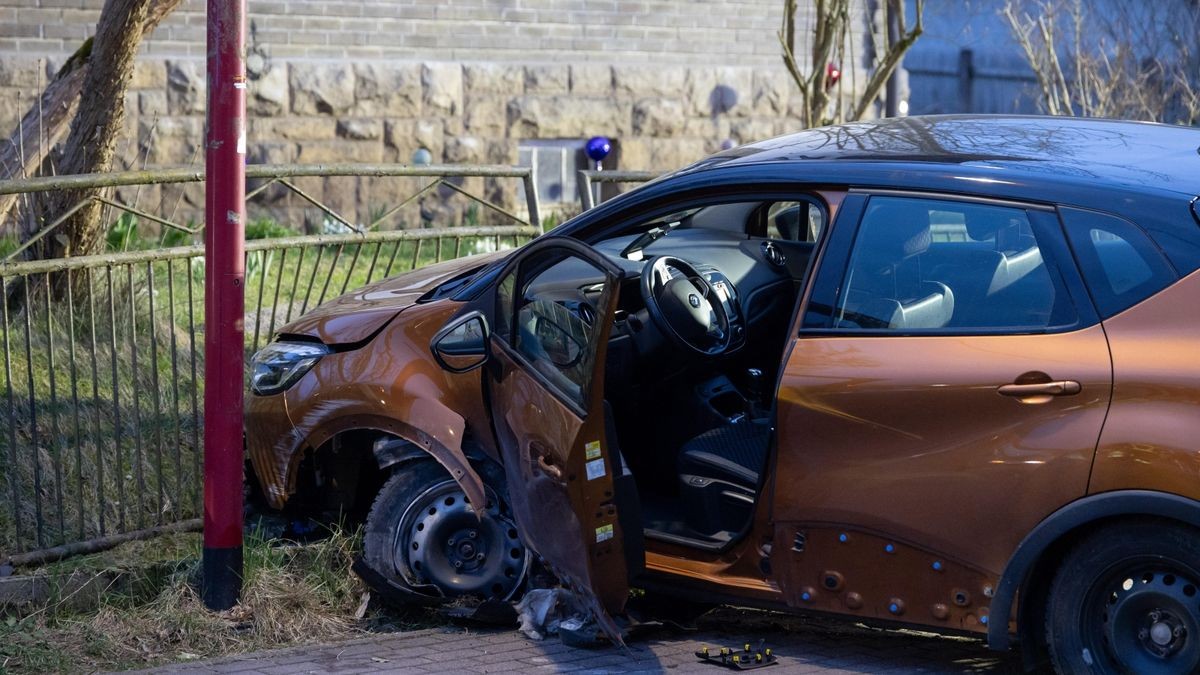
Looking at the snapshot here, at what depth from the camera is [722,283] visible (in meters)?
5.18

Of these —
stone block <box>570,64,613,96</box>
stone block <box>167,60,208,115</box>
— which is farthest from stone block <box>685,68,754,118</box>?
stone block <box>167,60,208,115</box>

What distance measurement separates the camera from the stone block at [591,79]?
12633mm

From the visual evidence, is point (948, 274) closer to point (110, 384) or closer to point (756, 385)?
point (756, 385)

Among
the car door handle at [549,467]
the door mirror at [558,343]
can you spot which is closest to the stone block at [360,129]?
the door mirror at [558,343]

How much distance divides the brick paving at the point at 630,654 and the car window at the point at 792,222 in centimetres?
166

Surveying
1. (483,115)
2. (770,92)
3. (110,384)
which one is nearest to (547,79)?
(483,115)

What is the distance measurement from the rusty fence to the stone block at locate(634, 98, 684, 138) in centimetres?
486

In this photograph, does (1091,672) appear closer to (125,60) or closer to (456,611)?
(456,611)

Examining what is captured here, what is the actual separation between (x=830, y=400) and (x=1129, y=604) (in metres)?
1.02

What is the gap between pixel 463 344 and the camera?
199 inches

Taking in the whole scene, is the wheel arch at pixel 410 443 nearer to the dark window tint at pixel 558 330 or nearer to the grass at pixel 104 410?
the dark window tint at pixel 558 330

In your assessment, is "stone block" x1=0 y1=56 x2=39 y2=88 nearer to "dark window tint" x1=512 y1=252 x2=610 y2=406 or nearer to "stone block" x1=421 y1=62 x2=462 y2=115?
"stone block" x1=421 y1=62 x2=462 y2=115

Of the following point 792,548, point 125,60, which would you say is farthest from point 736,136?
point 792,548

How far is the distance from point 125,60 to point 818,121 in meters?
4.54
